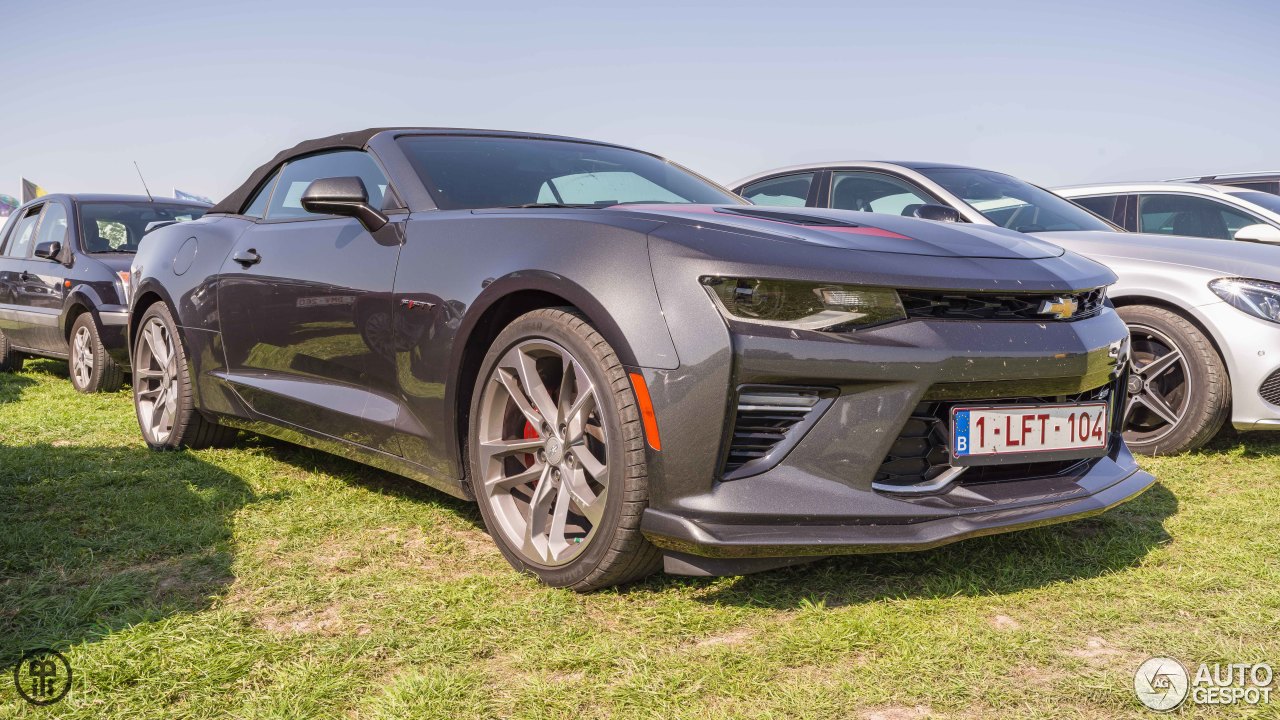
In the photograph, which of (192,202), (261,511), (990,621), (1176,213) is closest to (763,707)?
(990,621)

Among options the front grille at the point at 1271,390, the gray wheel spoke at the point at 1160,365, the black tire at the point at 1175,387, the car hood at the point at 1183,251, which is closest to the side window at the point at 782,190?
the car hood at the point at 1183,251

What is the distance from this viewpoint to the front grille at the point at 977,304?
2.57m

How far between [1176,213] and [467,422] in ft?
17.3

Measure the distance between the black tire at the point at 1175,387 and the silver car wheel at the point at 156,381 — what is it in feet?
14.4

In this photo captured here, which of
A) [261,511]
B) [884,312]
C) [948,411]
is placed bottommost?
[261,511]

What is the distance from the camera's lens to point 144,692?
217 centimetres

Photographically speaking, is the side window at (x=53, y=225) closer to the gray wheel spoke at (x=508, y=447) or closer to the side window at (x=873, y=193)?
the side window at (x=873, y=193)

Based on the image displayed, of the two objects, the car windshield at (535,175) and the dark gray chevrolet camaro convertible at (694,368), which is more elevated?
the car windshield at (535,175)

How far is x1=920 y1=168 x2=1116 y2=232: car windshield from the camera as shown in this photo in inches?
211

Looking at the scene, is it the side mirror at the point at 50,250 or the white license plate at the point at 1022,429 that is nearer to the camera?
the white license plate at the point at 1022,429

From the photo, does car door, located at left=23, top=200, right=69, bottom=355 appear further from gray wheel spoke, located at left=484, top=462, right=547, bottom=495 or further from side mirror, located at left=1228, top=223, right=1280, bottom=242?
side mirror, located at left=1228, top=223, right=1280, bottom=242

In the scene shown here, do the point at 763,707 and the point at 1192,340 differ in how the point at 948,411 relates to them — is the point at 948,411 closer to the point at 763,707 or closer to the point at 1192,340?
the point at 763,707

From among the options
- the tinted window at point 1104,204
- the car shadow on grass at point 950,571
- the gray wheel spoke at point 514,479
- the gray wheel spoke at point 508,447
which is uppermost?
the tinted window at point 1104,204

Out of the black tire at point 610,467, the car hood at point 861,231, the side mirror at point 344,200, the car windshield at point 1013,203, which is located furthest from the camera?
the car windshield at point 1013,203
